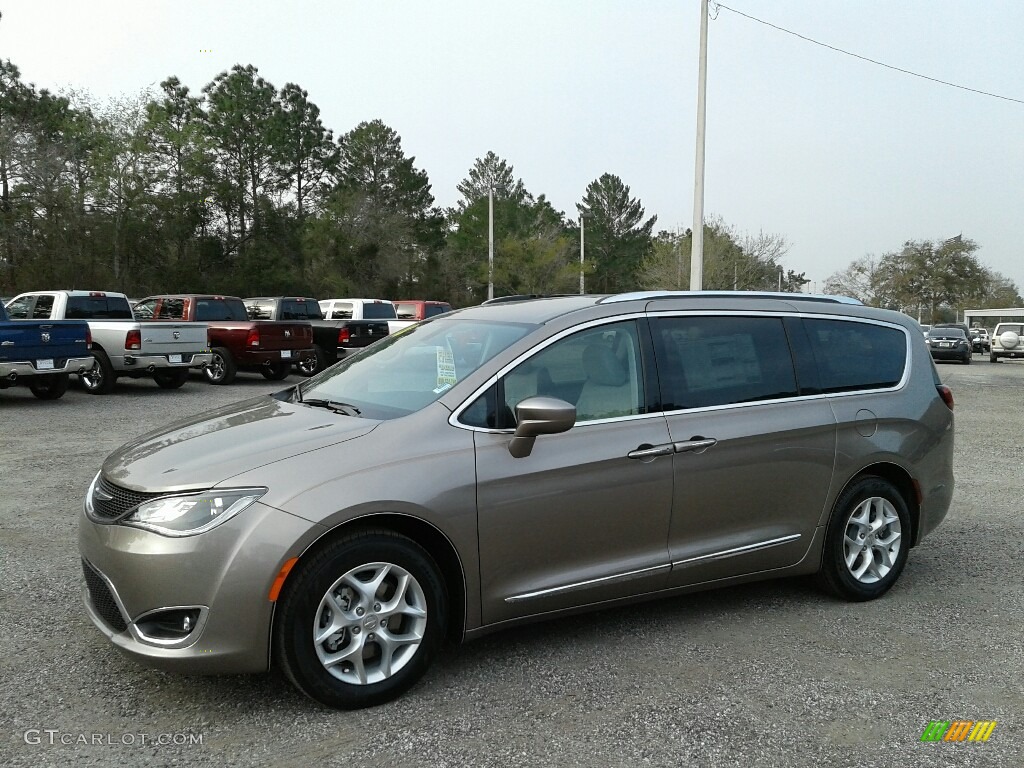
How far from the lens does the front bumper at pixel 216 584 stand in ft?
10.7

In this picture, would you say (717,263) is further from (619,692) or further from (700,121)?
(619,692)

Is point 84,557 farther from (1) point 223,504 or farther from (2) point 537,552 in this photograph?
(2) point 537,552

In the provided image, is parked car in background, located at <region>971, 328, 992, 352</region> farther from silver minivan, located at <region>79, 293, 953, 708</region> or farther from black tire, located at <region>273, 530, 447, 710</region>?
black tire, located at <region>273, 530, 447, 710</region>

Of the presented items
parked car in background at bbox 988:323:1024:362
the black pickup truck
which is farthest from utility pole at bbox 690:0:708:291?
parked car in background at bbox 988:323:1024:362

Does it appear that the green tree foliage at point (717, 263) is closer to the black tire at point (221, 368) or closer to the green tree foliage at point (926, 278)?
the green tree foliage at point (926, 278)

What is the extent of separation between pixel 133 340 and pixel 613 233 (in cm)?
7275

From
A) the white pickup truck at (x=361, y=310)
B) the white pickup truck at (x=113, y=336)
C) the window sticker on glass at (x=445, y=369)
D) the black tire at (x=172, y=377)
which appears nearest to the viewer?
the window sticker on glass at (x=445, y=369)

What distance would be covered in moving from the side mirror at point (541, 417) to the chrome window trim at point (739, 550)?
103cm

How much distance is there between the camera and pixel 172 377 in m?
17.2

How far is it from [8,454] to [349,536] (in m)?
7.46

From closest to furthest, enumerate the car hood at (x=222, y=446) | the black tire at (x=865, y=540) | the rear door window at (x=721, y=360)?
1. the car hood at (x=222, y=446)
2. the rear door window at (x=721, y=360)
3. the black tire at (x=865, y=540)

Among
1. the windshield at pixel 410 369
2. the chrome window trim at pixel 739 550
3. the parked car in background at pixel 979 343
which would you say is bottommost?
the parked car in background at pixel 979 343

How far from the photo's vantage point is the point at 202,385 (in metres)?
17.9

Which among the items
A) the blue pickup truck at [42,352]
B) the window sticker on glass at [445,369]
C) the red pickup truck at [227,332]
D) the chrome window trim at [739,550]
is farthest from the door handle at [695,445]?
the red pickup truck at [227,332]
